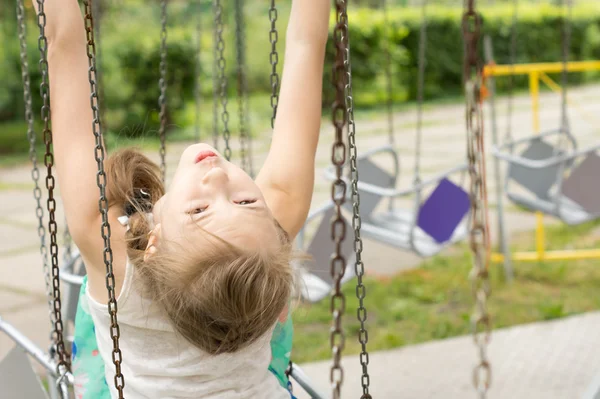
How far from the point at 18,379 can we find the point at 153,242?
965mm

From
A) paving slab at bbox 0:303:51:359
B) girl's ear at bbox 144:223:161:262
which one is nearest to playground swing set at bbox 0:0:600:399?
girl's ear at bbox 144:223:161:262

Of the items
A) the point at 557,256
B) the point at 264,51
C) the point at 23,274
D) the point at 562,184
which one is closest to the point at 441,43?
→ the point at 264,51

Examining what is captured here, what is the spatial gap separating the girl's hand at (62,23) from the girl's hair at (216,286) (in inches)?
16.9

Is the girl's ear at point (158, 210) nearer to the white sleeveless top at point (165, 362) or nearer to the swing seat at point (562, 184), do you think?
the white sleeveless top at point (165, 362)

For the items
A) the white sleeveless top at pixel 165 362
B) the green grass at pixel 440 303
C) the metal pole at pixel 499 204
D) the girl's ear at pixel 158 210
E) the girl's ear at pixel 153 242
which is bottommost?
the green grass at pixel 440 303

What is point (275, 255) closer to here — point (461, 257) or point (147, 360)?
point (147, 360)

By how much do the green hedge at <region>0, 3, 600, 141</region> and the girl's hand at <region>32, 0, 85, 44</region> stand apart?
14.2 feet

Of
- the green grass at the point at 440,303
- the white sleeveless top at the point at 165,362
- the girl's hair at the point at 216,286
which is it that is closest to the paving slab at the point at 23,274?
the green grass at the point at 440,303

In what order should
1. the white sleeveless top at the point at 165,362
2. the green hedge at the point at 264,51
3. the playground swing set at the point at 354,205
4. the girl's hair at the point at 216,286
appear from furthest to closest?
the green hedge at the point at 264,51 → the white sleeveless top at the point at 165,362 → the girl's hair at the point at 216,286 → the playground swing set at the point at 354,205

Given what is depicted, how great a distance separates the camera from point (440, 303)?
469cm

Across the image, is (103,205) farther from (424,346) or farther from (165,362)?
(424,346)

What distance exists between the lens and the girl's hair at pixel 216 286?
1458 mm

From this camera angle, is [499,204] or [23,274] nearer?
[499,204]

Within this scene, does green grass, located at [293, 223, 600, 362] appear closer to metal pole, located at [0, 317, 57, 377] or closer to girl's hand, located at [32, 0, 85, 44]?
metal pole, located at [0, 317, 57, 377]
